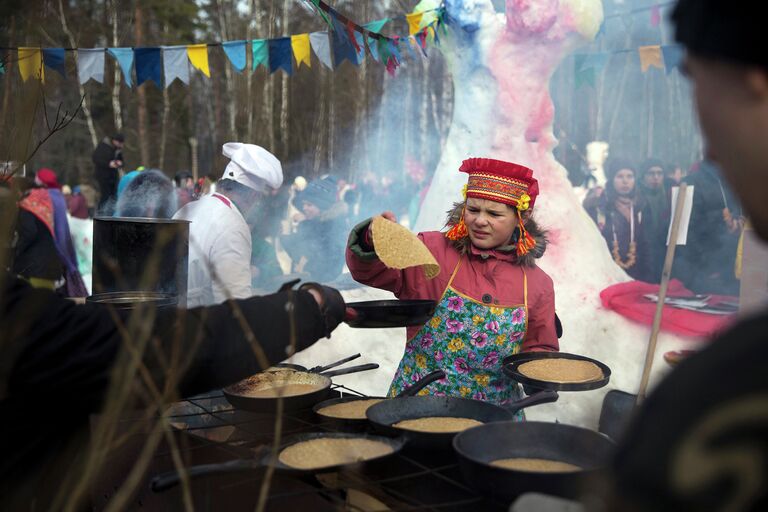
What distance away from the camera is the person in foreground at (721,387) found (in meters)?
0.60

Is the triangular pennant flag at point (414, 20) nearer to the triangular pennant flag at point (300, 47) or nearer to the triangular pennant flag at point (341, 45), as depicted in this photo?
the triangular pennant flag at point (341, 45)

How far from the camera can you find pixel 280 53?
20.2 ft

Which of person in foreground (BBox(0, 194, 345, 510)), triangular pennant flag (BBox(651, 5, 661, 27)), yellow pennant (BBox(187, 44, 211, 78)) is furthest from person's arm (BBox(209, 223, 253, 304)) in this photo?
triangular pennant flag (BBox(651, 5, 661, 27))

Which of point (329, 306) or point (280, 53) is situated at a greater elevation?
point (280, 53)

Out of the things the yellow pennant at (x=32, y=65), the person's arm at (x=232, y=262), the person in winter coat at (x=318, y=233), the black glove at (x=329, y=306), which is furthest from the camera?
the person in winter coat at (x=318, y=233)

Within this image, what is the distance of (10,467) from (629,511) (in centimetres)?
130

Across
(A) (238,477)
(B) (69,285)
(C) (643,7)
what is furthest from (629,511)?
(C) (643,7)

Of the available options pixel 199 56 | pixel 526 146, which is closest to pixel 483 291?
pixel 526 146

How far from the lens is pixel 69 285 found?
598 cm

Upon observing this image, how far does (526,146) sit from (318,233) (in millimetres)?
3138

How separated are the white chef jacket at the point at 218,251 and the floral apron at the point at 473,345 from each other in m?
1.27

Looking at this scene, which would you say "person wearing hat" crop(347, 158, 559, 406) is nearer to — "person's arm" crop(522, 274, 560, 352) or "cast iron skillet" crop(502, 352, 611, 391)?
"person's arm" crop(522, 274, 560, 352)

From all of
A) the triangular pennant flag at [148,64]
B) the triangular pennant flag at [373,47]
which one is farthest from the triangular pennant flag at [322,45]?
the triangular pennant flag at [148,64]

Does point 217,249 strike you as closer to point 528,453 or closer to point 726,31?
point 528,453
